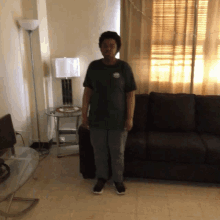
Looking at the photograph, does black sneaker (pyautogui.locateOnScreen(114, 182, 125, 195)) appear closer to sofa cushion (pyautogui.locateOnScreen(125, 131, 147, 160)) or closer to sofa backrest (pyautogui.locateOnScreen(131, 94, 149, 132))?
sofa cushion (pyautogui.locateOnScreen(125, 131, 147, 160))

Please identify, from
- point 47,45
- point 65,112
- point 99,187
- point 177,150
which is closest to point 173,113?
point 177,150

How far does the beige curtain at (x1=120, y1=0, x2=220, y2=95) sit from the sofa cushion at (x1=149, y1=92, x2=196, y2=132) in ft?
1.29

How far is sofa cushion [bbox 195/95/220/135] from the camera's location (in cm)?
257

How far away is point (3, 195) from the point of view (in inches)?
56.6

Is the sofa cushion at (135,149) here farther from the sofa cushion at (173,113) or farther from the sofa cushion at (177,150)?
the sofa cushion at (173,113)

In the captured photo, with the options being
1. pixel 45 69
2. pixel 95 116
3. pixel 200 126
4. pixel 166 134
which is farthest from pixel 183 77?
pixel 45 69

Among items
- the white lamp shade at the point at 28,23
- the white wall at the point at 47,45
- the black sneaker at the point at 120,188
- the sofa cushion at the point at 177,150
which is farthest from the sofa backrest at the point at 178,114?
the white lamp shade at the point at 28,23

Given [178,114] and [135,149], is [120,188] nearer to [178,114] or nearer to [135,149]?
[135,149]

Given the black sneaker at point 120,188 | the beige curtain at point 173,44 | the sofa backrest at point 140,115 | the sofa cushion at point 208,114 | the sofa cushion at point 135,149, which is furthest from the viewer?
the beige curtain at point 173,44

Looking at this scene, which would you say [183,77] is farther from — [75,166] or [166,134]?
[75,166]

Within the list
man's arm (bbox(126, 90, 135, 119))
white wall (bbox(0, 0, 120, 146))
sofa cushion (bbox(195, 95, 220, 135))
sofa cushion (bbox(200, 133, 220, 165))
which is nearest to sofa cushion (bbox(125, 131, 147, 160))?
man's arm (bbox(126, 90, 135, 119))

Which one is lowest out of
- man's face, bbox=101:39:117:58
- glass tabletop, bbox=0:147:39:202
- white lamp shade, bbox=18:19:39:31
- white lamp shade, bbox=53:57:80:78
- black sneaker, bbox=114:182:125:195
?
black sneaker, bbox=114:182:125:195

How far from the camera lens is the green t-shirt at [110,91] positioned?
6.53 ft

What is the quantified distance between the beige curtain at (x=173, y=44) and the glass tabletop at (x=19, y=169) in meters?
1.75
